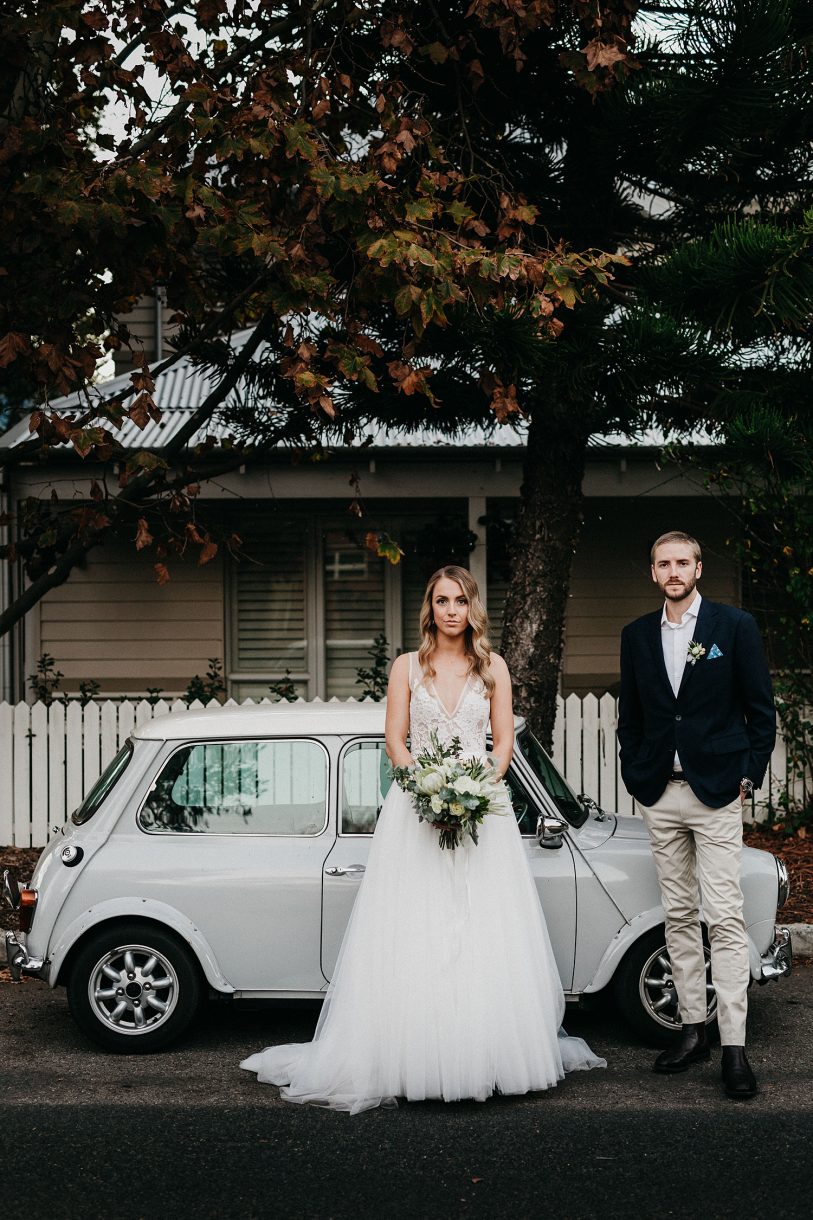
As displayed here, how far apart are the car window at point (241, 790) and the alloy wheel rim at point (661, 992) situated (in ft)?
5.04

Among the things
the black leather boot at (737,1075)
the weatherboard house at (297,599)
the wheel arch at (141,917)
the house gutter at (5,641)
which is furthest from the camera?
the weatherboard house at (297,599)

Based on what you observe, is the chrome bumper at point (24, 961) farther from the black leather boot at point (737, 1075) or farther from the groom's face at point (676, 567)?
the groom's face at point (676, 567)

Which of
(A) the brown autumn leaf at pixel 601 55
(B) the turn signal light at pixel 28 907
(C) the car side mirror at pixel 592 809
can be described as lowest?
(B) the turn signal light at pixel 28 907

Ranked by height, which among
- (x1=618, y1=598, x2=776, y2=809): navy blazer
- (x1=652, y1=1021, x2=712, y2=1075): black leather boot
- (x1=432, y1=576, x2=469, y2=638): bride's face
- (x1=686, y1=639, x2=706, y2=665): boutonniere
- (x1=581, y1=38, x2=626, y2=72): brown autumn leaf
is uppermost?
(x1=581, y1=38, x2=626, y2=72): brown autumn leaf

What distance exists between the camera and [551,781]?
220 inches

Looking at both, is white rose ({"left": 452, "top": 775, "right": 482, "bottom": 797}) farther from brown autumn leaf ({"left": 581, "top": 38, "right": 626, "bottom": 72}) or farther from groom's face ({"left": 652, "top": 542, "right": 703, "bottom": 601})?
brown autumn leaf ({"left": 581, "top": 38, "right": 626, "bottom": 72})

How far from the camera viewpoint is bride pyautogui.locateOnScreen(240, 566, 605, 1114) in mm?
4590

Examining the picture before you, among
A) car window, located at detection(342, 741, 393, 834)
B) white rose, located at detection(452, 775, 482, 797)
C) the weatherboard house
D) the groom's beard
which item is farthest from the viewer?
the weatherboard house

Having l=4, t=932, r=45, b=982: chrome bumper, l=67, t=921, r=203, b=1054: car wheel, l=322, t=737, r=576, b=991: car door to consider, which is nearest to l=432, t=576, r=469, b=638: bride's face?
l=322, t=737, r=576, b=991: car door

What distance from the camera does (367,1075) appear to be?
4621 millimetres

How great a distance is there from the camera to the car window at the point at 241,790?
538 cm

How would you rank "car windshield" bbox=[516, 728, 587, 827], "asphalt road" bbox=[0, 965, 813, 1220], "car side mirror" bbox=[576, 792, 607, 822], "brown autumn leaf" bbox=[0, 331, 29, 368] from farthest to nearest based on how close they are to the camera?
"brown autumn leaf" bbox=[0, 331, 29, 368], "car side mirror" bbox=[576, 792, 607, 822], "car windshield" bbox=[516, 728, 587, 827], "asphalt road" bbox=[0, 965, 813, 1220]

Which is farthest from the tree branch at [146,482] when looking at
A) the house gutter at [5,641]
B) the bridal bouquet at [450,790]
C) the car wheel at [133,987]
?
the bridal bouquet at [450,790]

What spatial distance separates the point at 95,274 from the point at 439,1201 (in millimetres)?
5801
